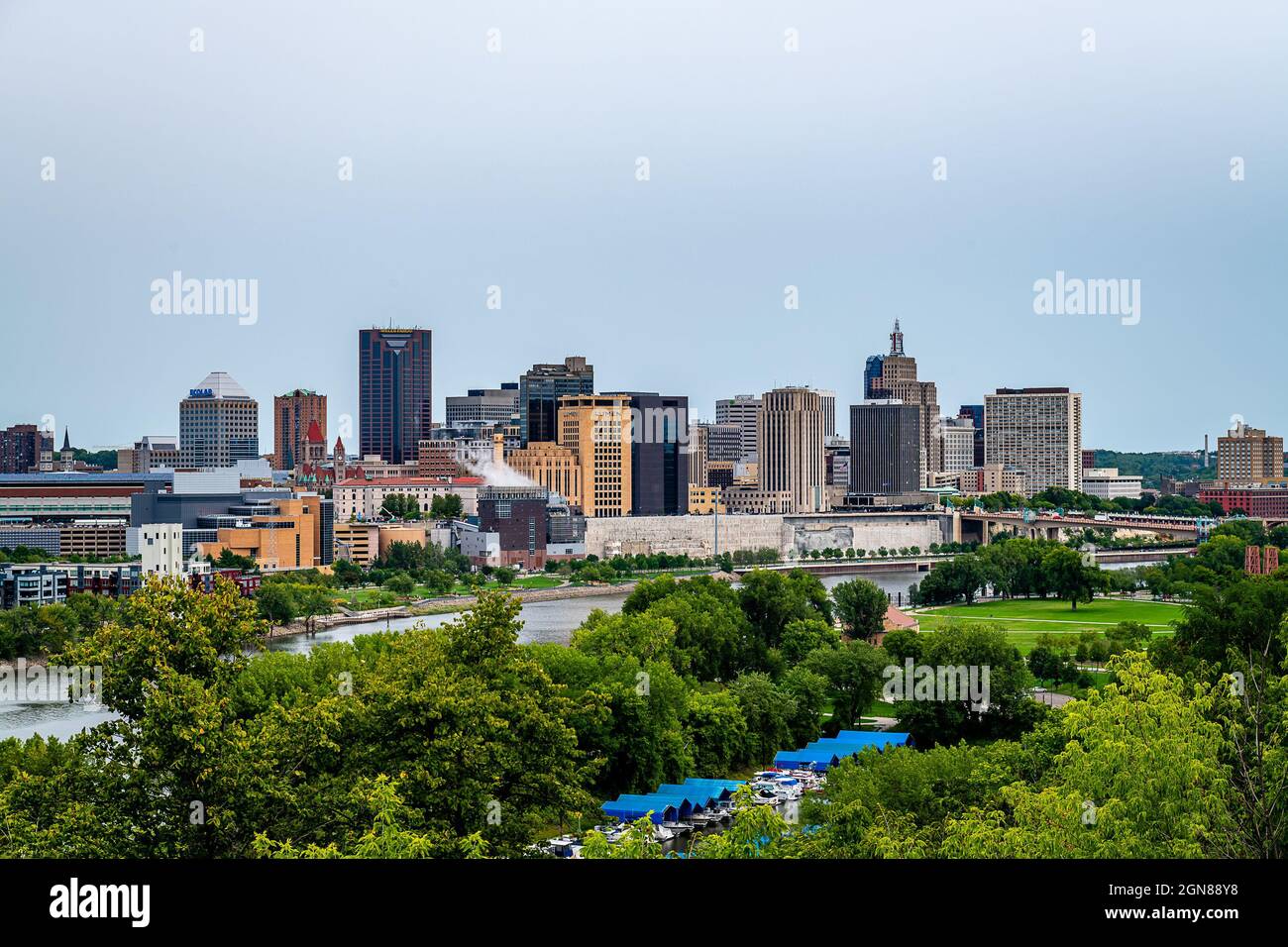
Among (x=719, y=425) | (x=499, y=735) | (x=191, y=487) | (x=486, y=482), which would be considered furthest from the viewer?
(x=719, y=425)

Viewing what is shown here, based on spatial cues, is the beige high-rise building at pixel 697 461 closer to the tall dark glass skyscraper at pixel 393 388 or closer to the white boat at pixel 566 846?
the tall dark glass skyscraper at pixel 393 388

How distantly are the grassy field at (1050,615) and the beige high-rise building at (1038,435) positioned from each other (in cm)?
5017

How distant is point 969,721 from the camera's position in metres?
16.4

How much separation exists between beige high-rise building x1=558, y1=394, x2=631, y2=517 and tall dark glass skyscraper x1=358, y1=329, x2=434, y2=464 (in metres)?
18.1

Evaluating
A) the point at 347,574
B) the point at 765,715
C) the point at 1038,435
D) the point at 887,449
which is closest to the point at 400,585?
the point at 347,574

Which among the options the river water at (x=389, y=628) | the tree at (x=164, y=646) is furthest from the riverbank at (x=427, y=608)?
the tree at (x=164, y=646)

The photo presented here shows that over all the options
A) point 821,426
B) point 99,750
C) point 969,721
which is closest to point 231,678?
point 99,750

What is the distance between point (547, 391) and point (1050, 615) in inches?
1544

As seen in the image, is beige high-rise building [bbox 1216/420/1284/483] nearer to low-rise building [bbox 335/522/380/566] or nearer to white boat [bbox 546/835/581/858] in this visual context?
low-rise building [bbox 335/522/380/566]

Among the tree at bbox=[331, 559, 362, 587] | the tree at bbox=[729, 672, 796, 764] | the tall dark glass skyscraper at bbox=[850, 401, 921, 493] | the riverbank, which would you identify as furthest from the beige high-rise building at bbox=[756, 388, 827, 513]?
the tree at bbox=[729, 672, 796, 764]

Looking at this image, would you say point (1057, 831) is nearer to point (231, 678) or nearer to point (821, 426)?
point (231, 678)

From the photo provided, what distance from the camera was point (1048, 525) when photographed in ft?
201
